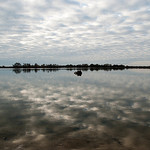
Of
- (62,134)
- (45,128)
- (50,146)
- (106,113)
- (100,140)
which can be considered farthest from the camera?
(106,113)

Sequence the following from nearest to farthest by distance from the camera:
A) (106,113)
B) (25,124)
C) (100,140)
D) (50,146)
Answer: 1. (50,146)
2. (100,140)
3. (25,124)
4. (106,113)

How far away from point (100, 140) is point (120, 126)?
7.28 ft

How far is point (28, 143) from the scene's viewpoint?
6875mm

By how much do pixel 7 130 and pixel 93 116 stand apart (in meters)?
5.29

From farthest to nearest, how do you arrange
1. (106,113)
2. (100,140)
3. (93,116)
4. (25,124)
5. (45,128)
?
(106,113)
(93,116)
(25,124)
(45,128)
(100,140)

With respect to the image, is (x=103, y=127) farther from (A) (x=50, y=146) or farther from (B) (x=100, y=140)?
(A) (x=50, y=146)

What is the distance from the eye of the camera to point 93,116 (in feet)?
35.3

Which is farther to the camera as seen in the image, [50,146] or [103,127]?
[103,127]

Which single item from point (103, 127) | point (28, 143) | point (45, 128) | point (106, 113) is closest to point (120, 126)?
point (103, 127)

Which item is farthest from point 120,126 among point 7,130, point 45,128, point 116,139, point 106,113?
point 7,130

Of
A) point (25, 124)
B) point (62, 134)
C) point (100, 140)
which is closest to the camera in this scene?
point (100, 140)

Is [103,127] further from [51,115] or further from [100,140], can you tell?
[51,115]

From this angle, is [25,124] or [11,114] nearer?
[25,124]

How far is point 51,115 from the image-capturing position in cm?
1101
